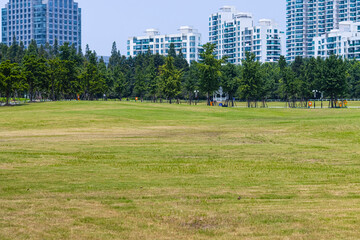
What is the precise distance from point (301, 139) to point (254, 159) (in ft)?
40.8

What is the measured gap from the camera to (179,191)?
16.7 m

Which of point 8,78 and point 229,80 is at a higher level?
point 229,80

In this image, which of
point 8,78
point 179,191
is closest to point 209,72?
point 8,78

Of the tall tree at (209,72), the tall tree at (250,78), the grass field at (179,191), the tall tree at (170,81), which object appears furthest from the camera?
the tall tree at (170,81)

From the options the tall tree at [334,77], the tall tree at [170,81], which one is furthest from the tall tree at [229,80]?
the tall tree at [334,77]

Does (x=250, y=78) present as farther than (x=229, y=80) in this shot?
No

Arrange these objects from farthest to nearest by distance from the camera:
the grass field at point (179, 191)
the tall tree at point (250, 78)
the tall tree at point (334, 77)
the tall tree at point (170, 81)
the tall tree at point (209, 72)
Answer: the tall tree at point (170, 81)
the tall tree at point (209, 72)
the tall tree at point (250, 78)
the tall tree at point (334, 77)
the grass field at point (179, 191)

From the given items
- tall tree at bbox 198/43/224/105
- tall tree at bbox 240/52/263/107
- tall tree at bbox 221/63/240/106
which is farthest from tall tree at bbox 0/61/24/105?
tall tree at bbox 221/63/240/106

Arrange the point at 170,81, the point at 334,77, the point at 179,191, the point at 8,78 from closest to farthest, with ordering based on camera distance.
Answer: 1. the point at 179,191
2. the point at 8,78
3. the point at 334,77
4. the point at 170,81

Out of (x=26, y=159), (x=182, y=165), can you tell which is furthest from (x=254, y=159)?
(x=26, y=159)

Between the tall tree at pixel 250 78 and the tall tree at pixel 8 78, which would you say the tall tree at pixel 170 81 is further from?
the tall tree at pixel 8 78

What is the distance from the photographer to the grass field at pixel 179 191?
12.3m

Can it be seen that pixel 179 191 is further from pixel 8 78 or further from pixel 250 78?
pixel 250 78

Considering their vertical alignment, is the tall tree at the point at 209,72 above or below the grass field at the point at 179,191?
above
